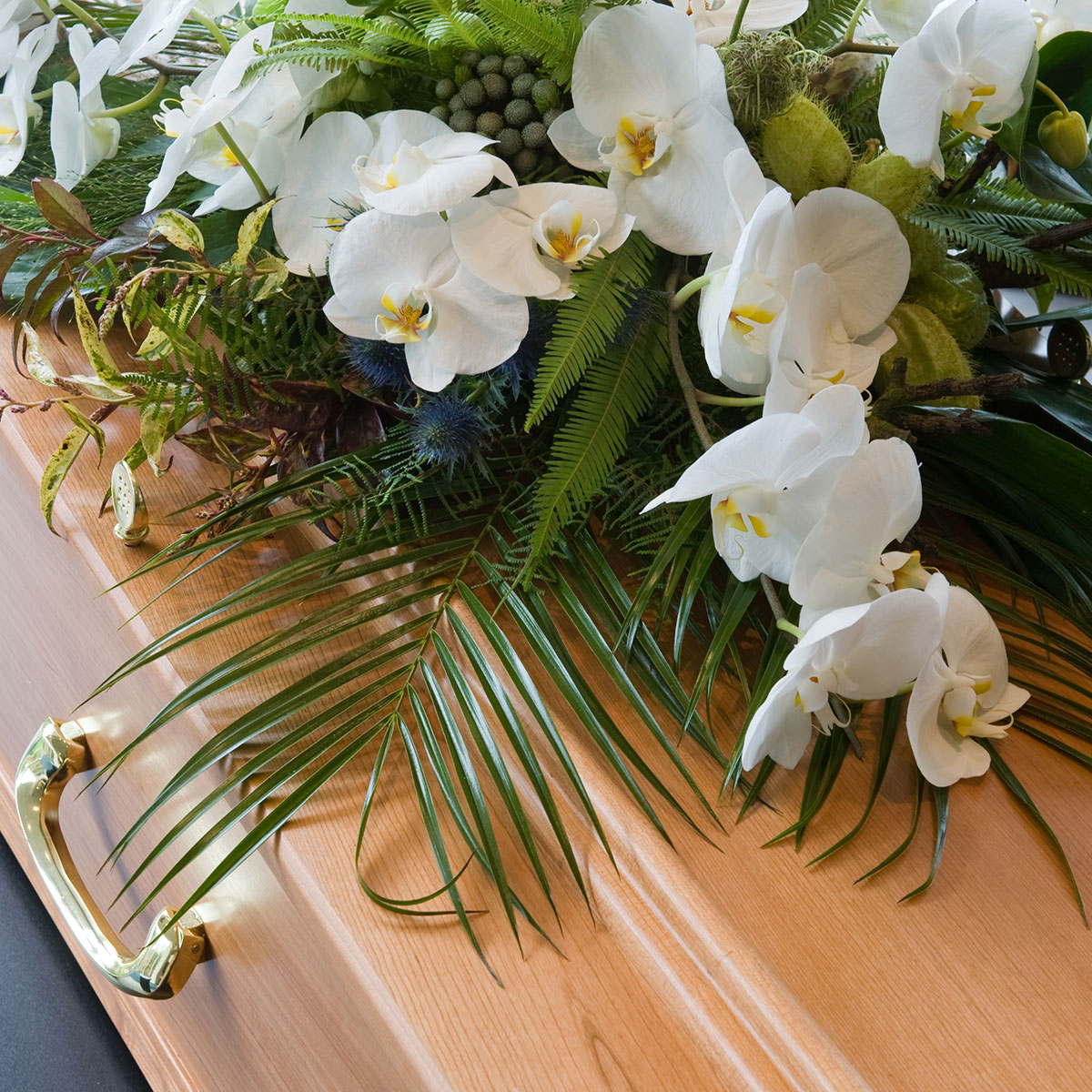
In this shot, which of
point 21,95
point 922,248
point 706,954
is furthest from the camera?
point 21,95

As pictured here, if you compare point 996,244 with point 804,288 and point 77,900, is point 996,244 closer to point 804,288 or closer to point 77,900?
point 804,288

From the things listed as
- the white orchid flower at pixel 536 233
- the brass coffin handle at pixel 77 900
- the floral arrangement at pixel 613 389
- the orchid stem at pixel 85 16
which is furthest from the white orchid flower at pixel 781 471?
the orchid stem at pixel 85 16

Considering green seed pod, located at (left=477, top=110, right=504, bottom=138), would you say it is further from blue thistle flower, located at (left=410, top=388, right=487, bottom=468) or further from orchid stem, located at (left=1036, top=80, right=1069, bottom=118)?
orchid stem, located at (left=1036, top=80, right=1069, bottom=118)

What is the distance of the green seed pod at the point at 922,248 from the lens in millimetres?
433

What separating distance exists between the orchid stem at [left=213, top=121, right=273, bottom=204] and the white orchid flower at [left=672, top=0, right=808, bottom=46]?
206 millimetres

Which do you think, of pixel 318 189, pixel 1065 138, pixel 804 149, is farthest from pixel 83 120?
pixel 1065 138

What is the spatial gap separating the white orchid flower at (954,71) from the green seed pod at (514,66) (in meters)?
0.16

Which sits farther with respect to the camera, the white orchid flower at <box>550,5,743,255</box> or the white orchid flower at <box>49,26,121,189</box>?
the white orchid flower at <box>49,26,121,189</box>

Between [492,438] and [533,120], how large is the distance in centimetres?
14

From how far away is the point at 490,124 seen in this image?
17.1 inches

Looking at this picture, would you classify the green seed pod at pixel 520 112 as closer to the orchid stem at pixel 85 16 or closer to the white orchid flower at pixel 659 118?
the white orchid flower at pixel 659 118

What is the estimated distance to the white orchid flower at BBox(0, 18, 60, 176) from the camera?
548 mm

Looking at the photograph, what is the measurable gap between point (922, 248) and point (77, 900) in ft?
1.73

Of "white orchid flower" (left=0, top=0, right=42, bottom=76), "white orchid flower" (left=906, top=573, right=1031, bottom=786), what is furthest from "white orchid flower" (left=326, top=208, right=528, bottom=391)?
"white orchid flower" (left=0, top=0, right=42, bottom=76)
